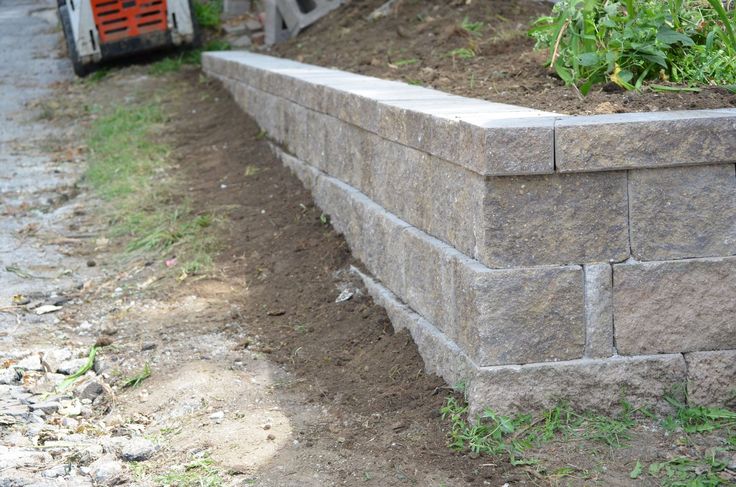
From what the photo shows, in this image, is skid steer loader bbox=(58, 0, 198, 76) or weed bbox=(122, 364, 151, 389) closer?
weed bbox=(122, 364, 151, 389)

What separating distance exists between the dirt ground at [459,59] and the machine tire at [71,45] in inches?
95.6

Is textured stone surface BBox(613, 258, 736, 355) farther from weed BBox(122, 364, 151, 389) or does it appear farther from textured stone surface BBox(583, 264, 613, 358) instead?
weed BBox(122, 364, 151, 389)

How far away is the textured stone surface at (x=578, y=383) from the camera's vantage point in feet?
11.7

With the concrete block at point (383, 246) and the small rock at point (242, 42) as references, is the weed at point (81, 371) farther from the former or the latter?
the small rock at point (242, 42)

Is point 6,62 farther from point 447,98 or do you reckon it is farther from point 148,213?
point 447,98

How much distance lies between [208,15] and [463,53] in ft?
20.6

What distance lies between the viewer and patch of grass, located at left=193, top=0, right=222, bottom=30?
1177cm

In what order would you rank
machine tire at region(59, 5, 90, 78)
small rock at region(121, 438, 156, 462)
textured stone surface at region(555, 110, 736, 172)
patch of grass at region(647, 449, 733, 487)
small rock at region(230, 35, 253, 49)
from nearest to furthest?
patch of grass at region(647, 449, 733, 487), textured stone surface at region(555, 110, 736, 172), small rock at region(121, 438, 156, 462), machine tire at region(59, 5, 90, 78), small rock at region(230, 35, 253, 49)

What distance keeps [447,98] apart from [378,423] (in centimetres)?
170

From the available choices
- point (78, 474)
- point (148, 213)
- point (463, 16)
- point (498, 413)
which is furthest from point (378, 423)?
point (463, 16)

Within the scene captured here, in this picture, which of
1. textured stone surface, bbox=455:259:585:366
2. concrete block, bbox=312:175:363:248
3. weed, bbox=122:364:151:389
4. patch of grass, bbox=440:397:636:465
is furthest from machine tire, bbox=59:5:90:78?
patch of grass, bbox=440:397:636:465

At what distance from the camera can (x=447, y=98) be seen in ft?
15.3

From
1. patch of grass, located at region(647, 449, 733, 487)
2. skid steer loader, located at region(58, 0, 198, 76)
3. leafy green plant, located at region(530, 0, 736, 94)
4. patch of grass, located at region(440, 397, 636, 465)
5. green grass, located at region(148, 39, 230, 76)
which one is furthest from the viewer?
green grass, located at region(148, 39, 230, 76)

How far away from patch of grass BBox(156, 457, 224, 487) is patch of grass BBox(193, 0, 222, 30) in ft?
28.7
